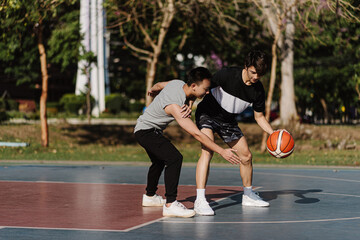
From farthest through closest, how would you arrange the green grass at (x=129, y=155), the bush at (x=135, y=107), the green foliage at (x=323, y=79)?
the bush at (x=135, y=107)
the green foliage at (x=323, y=79)
the green grass at (x=129, y=155)

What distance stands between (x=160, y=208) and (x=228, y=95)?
6.09ft

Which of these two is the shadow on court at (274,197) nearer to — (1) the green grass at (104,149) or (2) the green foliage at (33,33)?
(1) the green grass at (104,149)

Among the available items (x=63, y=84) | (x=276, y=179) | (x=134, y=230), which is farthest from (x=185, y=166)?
(x=63, y=84)

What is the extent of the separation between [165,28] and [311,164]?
7.57m

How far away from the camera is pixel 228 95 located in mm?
9609

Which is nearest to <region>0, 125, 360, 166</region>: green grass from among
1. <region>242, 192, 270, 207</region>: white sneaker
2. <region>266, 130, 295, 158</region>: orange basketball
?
<region>242, 192, 270, 207</region>: white sneaker

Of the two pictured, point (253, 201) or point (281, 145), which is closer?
point (281, 145)

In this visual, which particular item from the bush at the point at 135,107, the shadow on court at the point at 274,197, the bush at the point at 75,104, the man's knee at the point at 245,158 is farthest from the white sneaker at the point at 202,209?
the bush at the point at 135,107

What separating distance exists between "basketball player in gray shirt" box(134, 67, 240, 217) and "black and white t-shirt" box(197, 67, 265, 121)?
484mm

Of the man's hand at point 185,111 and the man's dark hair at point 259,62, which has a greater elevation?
the man's dark hair at point 259,62

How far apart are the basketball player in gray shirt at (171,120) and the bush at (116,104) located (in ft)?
147

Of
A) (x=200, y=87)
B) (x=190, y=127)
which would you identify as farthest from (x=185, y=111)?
(x=200, y=87)

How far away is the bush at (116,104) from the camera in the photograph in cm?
5459

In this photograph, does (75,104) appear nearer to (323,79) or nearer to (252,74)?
(323,79)
